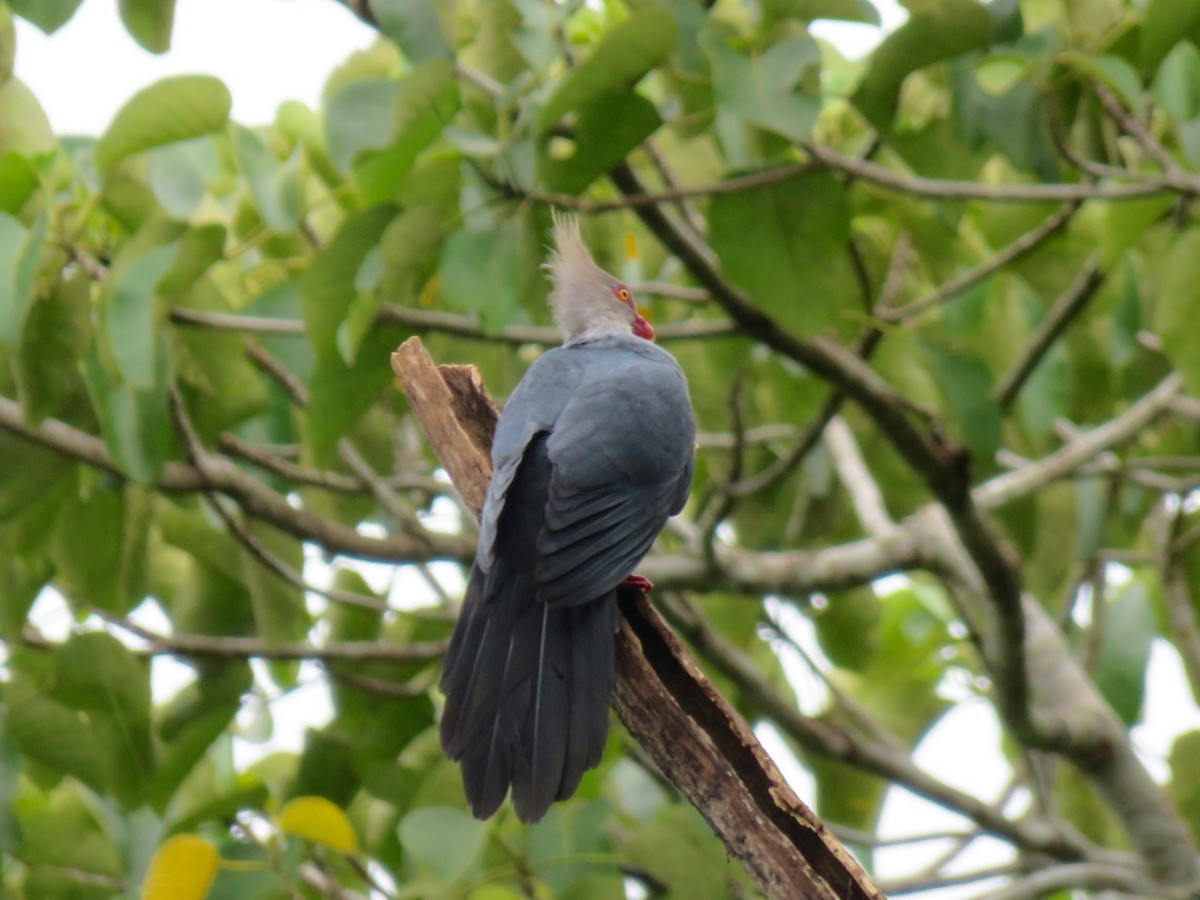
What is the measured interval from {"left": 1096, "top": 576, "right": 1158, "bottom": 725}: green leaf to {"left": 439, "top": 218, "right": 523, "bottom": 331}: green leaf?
314cm

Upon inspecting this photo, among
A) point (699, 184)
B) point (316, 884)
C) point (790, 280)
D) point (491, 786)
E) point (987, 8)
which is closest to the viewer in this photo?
point (491, 786)

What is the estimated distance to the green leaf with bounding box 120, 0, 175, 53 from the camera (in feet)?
11.2

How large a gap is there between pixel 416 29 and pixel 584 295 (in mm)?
1549

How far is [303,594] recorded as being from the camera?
175 inches

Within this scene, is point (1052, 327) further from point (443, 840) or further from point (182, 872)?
point (182, 872)

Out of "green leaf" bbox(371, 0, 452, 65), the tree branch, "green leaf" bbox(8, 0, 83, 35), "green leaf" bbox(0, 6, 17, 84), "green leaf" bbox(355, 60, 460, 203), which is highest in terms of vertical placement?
"green leaf" bbox(0, 6, 17, 84)

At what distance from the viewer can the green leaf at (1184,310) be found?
3.75 metres

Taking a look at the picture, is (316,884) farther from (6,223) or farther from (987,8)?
(987,8)

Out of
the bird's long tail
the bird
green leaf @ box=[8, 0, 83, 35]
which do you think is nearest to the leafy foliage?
green leaf @ box=[8, 0, 83, 35]

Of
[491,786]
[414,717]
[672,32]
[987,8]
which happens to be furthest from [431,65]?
[414,717]

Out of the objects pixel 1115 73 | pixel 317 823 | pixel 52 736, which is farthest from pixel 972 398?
pixel 52 736

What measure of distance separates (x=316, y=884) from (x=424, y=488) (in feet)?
4.07

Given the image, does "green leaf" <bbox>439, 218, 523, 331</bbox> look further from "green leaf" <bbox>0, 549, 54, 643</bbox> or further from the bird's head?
"green leaf" <bbox>0, 549, 54, 643</bbox>

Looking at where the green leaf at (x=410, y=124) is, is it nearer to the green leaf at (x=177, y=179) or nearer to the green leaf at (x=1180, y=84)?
the green leaf at (x=177, y=179)
